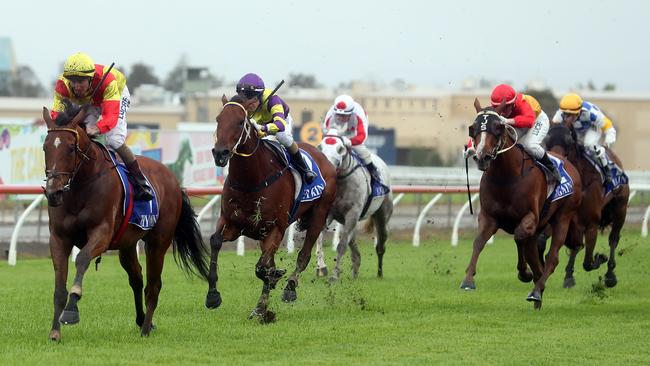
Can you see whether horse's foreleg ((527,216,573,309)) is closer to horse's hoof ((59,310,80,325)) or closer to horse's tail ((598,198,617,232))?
horse's tail ((598,198,617,232))

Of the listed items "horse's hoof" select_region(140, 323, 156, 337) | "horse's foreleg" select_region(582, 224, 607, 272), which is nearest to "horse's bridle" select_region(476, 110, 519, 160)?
"horse's foreleg" select_region(582, 224, 607, 272)

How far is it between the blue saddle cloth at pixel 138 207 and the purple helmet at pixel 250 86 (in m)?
1.28

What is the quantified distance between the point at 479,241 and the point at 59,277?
4.02 m

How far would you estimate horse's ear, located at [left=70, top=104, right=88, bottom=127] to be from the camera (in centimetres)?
722

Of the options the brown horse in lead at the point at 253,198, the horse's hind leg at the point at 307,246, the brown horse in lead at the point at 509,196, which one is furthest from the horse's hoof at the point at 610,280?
the brown horse in lead at the point at 253,198

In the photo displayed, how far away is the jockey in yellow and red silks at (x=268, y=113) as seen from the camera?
900cm

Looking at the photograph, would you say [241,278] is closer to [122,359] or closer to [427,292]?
[427,292]

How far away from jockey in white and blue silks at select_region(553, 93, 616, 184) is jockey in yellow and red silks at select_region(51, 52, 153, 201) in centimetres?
564

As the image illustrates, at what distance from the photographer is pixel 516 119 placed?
1016 cm

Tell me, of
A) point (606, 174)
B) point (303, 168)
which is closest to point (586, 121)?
point (606, 174)

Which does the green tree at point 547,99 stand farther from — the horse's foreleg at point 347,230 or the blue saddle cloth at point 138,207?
the blue saddle cloth at point 138,207

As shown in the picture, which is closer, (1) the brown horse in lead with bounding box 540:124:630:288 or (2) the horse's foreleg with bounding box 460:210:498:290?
(2) the horse's foreleg with bounding box 460:210:498:290

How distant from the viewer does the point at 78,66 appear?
24.5 ft

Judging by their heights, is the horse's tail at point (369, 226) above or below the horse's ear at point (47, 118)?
below
